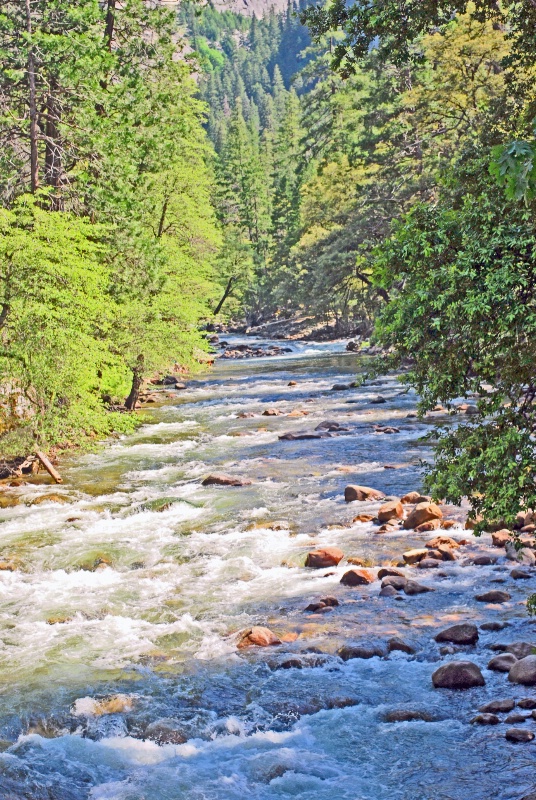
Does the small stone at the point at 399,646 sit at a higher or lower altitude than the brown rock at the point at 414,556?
lower

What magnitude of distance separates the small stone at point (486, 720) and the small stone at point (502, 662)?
989 mm

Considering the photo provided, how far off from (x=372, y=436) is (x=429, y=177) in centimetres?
1644

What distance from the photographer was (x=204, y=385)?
38.9 meters

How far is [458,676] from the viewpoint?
9.05 metres

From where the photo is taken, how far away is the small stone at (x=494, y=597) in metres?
11.2

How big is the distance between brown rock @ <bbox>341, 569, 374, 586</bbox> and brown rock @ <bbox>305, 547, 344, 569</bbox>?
29.9 inches

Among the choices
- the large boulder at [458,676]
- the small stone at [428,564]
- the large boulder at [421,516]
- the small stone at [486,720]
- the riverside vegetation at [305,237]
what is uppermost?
the riverside vegetation at [305,237]

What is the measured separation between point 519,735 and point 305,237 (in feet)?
155

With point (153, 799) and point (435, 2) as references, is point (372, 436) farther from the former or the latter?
point (153, 799)

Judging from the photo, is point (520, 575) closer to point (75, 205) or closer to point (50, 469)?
point (50, 469)

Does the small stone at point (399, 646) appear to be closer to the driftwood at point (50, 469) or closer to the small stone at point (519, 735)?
the small stone at point (519, 735)

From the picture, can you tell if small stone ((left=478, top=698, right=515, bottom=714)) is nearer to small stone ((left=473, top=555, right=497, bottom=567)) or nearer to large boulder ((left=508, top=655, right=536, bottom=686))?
large boulder ((left=508, top=655, right=536, bottom=686))

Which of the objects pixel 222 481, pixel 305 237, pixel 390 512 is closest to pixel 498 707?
pixel 390 512

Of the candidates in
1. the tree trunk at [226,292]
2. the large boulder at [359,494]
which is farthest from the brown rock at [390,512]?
the tree trunk at [226,292]
